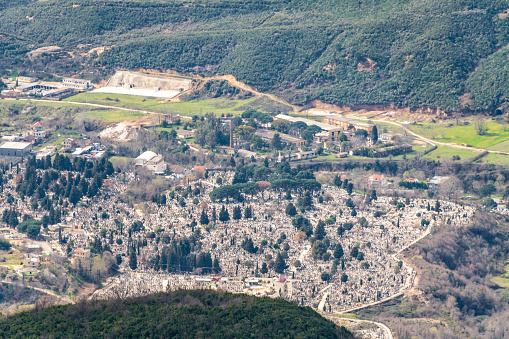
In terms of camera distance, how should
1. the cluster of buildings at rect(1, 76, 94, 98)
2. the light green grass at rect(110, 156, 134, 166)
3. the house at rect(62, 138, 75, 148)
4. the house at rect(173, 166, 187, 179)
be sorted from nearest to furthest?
the house at rect(173, 166, 187, 179)
the light green grass at rect(110, 156, 134, 166)
the house at rect(62, 138, 75, 148)
the cluster of buildings at rect(1, 76, 94, 98)

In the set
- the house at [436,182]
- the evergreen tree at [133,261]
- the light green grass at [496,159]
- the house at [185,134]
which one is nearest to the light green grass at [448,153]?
the light green grass at [496,159]

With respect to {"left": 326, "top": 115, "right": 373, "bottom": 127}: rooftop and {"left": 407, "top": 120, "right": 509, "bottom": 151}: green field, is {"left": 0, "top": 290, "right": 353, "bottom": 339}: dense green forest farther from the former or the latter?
{"left": 326, "top": 115, "right": 373, "bottom": 127}: rooftop

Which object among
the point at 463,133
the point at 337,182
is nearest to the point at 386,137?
the point at 463,133

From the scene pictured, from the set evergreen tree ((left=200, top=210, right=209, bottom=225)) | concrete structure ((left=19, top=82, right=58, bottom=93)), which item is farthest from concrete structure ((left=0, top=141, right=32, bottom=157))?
evergreen tree ((left=200, top=210, right=209, bottom=225))

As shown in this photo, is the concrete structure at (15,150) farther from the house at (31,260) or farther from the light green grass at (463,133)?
the light green grass at (463,133)

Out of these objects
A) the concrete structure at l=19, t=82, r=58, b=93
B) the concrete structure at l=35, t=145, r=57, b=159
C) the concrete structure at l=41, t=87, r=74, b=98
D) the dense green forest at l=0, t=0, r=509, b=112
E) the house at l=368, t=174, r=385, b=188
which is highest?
the dense green forest at l=0, t=0, r=509, b=112

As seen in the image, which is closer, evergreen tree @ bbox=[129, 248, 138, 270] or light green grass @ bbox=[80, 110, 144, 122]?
evergreen tree @ bbox=[129, 248, 138, 270]

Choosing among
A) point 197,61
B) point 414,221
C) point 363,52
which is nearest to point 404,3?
point 363,52
